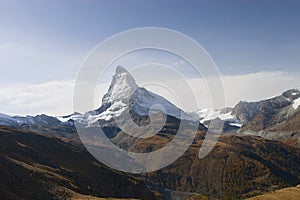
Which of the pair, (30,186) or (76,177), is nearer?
(30,186)

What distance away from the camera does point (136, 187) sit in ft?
612

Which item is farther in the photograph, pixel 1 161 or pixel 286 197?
pixel 286 197

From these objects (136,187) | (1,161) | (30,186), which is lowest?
(136,187)

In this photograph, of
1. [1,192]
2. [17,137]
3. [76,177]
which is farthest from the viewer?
[17,137]

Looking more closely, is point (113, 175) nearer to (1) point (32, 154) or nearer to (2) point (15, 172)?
(1) point (32, 154)

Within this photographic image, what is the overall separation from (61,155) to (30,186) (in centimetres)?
9601

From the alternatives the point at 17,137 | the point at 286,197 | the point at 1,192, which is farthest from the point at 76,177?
the point at 286,197

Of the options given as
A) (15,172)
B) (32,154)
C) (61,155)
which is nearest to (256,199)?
(15,172)

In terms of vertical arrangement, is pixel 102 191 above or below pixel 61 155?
below

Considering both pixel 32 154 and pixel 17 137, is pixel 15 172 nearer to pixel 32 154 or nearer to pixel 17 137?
pixel 32 154

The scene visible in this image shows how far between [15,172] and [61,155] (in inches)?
3520

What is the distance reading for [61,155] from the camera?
193875 millimetres

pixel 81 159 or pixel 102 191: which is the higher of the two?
pixel 81 159

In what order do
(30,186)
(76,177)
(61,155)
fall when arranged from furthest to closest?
1. (61,155)
2. (76,177)
3. (30,186)
